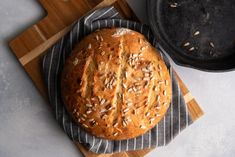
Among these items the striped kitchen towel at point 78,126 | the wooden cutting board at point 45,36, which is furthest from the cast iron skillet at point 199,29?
the wooden cutting board at point 45,36

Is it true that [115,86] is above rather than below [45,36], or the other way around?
below

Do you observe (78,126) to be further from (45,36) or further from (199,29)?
(199,29)

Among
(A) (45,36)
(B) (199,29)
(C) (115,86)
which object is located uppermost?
(A) (45,36)

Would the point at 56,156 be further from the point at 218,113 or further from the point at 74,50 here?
the point at 218,113

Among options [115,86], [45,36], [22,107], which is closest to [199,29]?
[115,86]

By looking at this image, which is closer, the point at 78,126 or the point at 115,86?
the point at 115,86

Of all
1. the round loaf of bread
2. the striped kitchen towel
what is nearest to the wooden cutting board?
the striped kitchen towel

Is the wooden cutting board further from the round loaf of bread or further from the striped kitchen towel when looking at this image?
the round loaf of bread

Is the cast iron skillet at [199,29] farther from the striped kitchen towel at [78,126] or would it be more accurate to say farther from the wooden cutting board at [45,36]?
the wooden cutting board at [45,36]
